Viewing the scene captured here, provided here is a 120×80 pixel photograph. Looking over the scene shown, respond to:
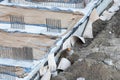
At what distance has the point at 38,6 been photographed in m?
11.4

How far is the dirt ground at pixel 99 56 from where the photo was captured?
7.48m

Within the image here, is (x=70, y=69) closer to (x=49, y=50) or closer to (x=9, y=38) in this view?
(x=49, y=50)

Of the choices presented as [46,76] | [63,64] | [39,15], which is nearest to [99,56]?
[63,64]

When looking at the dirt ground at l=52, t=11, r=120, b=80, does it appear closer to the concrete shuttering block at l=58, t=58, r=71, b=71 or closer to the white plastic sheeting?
the concrete shuttering block at l=58, t=58, r=71, b=71

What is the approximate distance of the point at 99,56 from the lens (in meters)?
8.33

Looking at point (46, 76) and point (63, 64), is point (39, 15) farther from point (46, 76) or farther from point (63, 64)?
point (46, 76)

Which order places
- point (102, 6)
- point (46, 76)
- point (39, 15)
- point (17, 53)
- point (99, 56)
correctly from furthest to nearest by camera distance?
point (102, 6) < point (39, 15) < point (17, 53) < point (99, 56) < point (46, 76)

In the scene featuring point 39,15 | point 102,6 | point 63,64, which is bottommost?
point 63,64

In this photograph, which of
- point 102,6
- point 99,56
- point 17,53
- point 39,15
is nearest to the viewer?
point 99,56

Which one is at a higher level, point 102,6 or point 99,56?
point 102,6

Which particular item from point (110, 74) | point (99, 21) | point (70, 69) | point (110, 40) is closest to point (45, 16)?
point (99, 21)

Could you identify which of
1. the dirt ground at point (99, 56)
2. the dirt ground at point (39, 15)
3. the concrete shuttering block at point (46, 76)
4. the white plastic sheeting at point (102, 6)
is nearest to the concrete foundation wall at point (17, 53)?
the concrete shuttering block at point (46, 76)

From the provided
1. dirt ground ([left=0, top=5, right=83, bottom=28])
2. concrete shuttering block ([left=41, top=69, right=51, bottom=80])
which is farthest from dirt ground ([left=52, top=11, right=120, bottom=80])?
dirt ground ([left=0, top=5, right=83, bottom=28])

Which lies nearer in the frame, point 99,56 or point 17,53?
point 99,56
